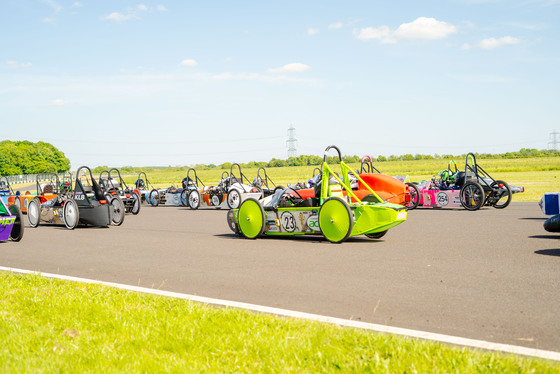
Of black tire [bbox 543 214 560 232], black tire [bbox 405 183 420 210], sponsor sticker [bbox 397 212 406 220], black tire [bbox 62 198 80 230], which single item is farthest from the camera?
black tire [bbox 405 183 420 210]

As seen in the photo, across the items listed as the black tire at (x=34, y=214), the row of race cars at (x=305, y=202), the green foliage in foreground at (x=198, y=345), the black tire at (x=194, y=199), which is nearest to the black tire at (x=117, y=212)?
the row of race cars at (x=305, y=202)

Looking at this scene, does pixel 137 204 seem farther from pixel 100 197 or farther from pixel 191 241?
pixel 191 241

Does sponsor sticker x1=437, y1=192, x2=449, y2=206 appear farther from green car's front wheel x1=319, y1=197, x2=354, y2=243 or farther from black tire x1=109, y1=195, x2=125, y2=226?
black tire x1=109, y1=195, x2=125, y2=226

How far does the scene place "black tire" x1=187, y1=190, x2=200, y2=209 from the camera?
84.9 feet

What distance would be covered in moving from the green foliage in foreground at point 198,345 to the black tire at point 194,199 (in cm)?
1986

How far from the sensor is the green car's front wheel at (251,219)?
40.5 feet

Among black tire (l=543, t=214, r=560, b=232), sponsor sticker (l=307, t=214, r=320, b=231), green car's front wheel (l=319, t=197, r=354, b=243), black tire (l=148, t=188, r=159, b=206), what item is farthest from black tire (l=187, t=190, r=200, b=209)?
black tire (l=543, t=214, r=560, b=232)

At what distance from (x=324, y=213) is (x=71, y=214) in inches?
342

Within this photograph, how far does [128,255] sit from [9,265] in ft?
6.57

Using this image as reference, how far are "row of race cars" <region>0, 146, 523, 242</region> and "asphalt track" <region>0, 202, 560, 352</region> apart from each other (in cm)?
40

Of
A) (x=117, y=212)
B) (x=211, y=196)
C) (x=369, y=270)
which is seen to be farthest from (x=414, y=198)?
(x=369, y=270)

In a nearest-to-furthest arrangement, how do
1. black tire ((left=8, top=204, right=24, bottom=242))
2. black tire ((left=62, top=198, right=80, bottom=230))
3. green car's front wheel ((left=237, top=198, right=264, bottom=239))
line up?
green car's front wheel ((left=237, top=198, right=264, bottom=239)) → black tire ((left=8, top=204, right=24, bottom=242)) → black tire ((left=62, top=198, right=80, bottom=230))

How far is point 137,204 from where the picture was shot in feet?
74.6

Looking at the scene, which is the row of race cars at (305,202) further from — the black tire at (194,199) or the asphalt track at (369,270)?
the asphalt track at (369,270)
